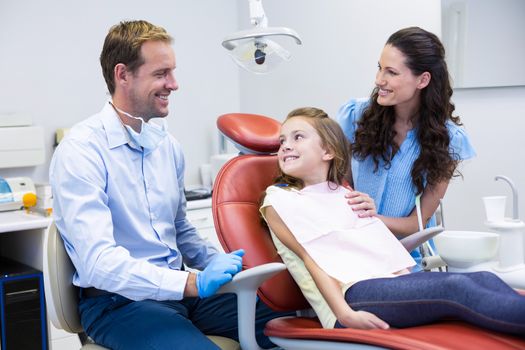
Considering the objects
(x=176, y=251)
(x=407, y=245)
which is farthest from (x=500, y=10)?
(x=176, y=251)

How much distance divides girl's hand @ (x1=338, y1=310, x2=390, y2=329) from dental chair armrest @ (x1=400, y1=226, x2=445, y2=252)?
0.39 metres

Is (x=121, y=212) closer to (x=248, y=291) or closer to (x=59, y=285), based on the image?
(x=59, y=285)

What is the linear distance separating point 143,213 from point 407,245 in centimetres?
73

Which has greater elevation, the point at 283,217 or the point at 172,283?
the point at 283,217

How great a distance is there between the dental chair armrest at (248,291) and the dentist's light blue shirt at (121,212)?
0.12 meters

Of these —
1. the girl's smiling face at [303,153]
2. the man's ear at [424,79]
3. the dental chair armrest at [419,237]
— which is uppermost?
the man's ear at [424,79]

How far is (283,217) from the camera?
5.43 ft

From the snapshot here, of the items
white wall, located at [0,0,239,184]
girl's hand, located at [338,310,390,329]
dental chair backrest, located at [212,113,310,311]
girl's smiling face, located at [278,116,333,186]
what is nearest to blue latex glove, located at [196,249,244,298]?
dental chair backrest, located at [212,113,310,311]

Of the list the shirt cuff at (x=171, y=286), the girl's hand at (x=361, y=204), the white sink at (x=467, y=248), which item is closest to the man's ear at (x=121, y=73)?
the shirt cuff at (x=171, y=286)

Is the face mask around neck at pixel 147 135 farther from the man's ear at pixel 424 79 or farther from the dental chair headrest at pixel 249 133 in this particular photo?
the man's ear at pixel 424 79

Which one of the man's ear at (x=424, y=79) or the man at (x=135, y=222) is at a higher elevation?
the man's ear at (x=424, y=79)

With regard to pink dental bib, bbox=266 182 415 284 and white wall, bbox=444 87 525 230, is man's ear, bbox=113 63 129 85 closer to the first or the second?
pink dental bib, bbox=266 182 415 284

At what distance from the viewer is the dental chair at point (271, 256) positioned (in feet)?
4.33

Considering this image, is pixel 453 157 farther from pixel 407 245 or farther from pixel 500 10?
pixel 500 10
